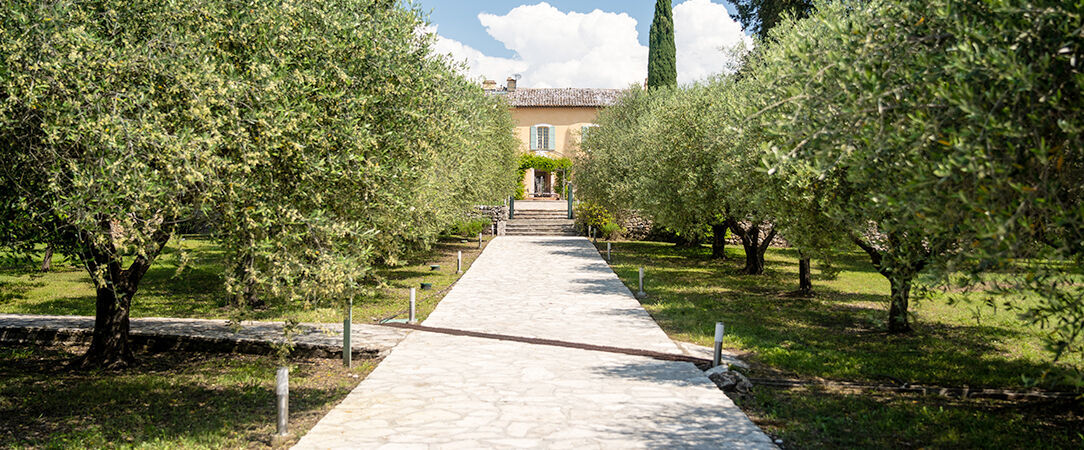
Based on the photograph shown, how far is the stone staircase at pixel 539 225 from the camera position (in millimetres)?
40750

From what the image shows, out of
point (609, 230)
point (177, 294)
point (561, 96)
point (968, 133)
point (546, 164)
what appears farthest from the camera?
point (561, 96)

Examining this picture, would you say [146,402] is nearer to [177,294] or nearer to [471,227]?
[177,294]

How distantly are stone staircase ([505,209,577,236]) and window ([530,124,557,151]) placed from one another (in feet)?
46.7

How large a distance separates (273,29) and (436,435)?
480cm

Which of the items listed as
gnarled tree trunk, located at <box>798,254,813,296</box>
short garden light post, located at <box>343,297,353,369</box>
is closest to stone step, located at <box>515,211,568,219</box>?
gnarled tree trunk, located at <box>798,254,813,296</box>

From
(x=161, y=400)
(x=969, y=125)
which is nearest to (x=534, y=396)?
(x=161, y=400)

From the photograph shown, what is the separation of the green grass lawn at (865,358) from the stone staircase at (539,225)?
16974 mm

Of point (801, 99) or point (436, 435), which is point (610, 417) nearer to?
point (436, 435)

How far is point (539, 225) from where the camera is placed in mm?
41594

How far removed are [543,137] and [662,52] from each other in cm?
1342

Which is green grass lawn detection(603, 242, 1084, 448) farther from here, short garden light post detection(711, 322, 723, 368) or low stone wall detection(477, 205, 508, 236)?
low stone wall detection(477, 205, 508, 236)

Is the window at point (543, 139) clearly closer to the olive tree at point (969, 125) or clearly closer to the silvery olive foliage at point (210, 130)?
the silvery olive foliage at point (210, 130)

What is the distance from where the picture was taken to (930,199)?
201 inches


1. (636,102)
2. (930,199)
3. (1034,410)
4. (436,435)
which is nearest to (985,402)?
(1034,410)
